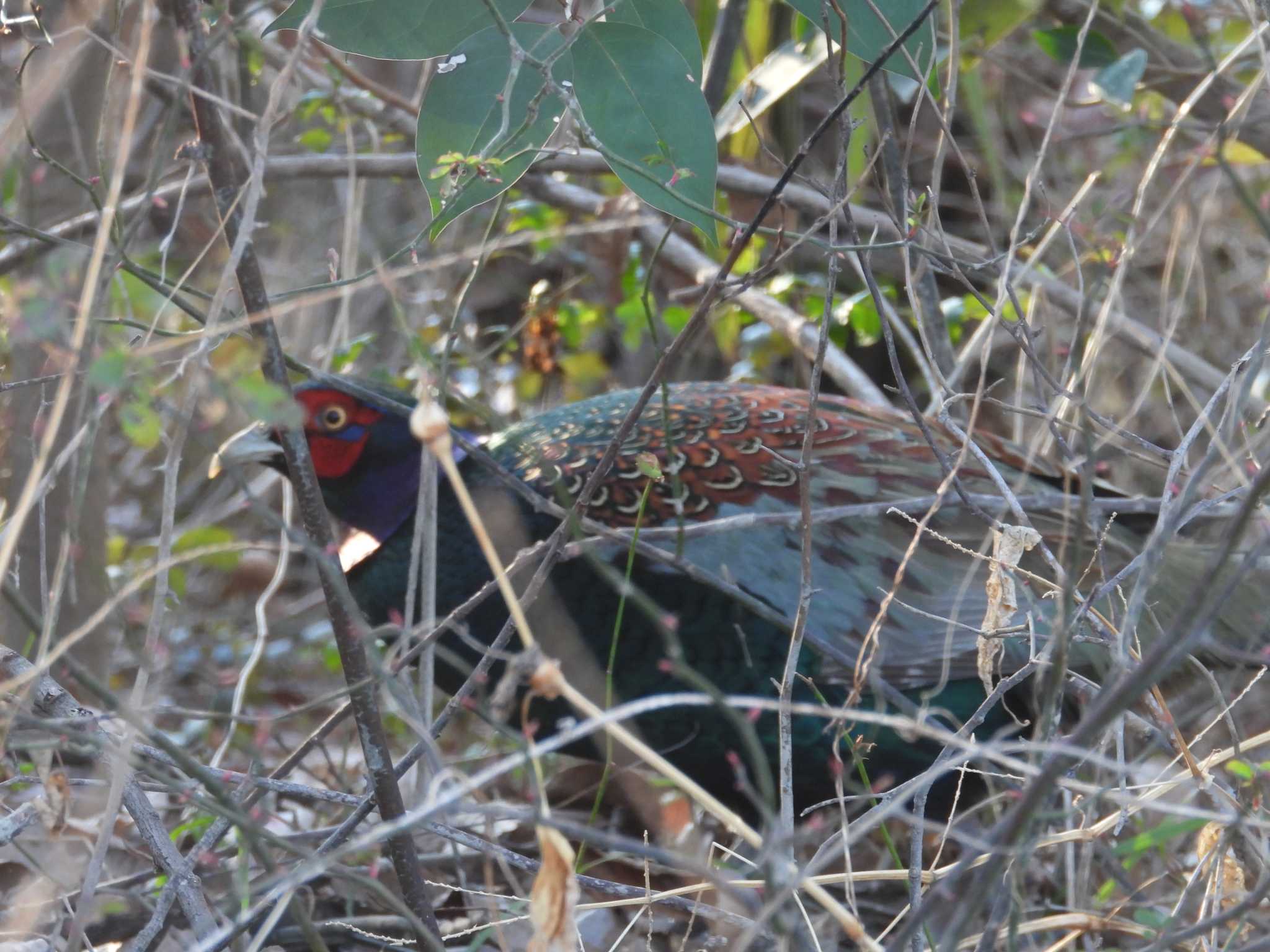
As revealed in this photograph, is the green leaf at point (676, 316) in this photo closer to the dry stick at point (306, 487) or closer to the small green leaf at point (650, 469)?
the small green leaf at point (650, 469)

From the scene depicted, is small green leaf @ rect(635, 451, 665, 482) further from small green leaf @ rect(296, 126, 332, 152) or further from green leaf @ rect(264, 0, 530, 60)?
small green leaf @ rect(296, 126, 332, 152)

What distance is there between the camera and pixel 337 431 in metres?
3.21

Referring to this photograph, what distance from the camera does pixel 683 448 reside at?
10.2 feet

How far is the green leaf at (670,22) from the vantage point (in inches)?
84.0

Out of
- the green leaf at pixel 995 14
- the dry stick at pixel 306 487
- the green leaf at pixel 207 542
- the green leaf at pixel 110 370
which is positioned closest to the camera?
the green leaf at pixel 110 370

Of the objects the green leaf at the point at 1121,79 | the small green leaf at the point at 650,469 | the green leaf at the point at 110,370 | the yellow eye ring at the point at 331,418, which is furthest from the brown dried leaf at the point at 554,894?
the green leaf at the point at 1121,79

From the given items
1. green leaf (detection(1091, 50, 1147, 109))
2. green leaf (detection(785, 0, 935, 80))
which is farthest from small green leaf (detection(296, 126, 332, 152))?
green leaf (detection(1091, 50, 1147, 109))

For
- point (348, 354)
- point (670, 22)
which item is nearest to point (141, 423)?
point (670, 22)

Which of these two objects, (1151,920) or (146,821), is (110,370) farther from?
(1151,920)

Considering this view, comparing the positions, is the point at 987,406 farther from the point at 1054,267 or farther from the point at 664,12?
the point at 664,12

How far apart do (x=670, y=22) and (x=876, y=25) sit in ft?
1.22

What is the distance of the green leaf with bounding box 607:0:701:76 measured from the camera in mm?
2133

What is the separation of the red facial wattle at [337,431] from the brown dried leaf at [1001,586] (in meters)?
1.76

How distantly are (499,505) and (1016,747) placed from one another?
1.84 metres
